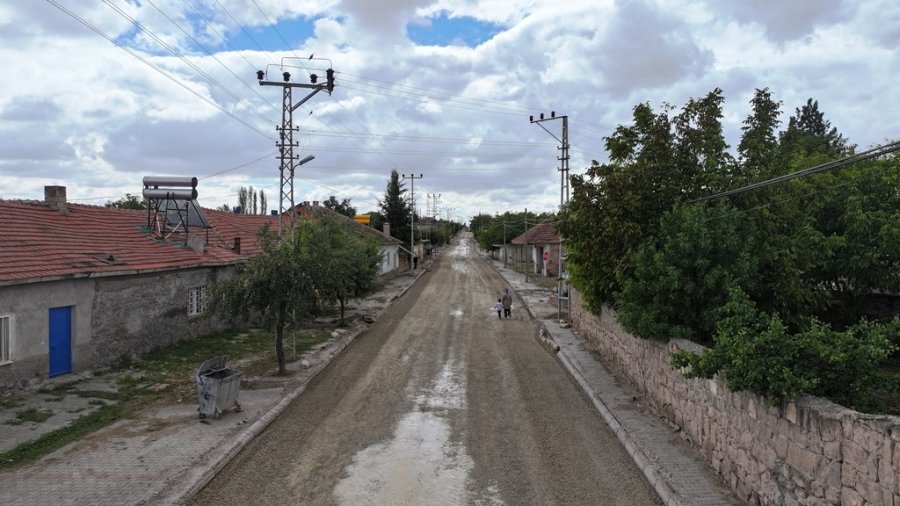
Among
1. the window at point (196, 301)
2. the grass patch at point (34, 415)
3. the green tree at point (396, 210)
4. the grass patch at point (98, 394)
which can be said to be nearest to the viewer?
the grass patch at point (34, 415)

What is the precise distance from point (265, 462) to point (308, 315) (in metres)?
6.70

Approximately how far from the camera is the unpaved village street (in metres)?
8.16

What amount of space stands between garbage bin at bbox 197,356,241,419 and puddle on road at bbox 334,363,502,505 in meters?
3.38

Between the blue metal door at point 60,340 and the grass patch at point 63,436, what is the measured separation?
9.65 feet

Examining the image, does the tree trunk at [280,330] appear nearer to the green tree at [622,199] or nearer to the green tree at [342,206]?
the green tree at [622,199]

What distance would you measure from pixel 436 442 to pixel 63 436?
6377mm

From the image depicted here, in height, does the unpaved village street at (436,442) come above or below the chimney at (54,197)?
below

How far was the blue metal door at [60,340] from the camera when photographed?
45.2 ft

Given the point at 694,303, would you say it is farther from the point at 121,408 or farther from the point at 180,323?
the point at 180,323

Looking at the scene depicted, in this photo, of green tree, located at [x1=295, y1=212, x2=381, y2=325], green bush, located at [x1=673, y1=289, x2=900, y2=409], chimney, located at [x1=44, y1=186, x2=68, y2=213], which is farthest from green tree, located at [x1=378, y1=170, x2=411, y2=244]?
green bush, located at [x1=673, y1=289, x2=900, y2=409]

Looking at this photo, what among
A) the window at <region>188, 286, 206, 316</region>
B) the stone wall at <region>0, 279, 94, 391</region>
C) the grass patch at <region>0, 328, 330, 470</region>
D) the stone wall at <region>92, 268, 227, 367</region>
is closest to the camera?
the grass patch at <region>0, 328, 330, 470</region>

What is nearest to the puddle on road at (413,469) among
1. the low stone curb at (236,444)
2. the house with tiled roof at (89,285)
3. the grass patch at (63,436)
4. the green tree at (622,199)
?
the low stone curb at (236,444)

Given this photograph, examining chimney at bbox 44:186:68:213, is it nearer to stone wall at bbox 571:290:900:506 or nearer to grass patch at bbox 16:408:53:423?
grass patch at bbox 16:408:53:423

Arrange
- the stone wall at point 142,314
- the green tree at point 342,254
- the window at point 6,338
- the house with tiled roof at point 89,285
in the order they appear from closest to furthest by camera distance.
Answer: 1. the window at point 6,338
2. the house with tiled roof at point 89,285
3. the stone wall at point 142,314
4. the green tree at point 342,254
